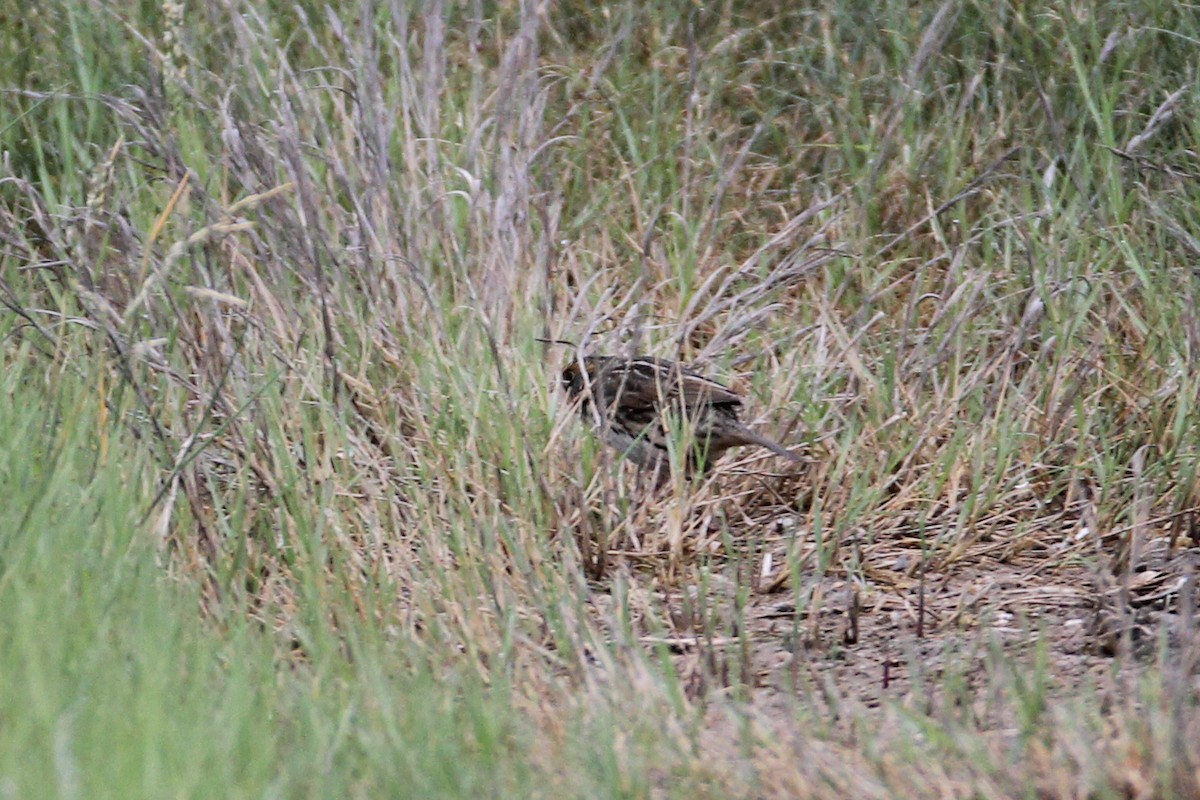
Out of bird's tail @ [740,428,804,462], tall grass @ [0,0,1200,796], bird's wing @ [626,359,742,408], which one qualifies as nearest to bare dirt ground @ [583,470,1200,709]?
tall grass @ [0,0,1200,796]

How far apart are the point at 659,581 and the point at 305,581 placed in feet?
3.70

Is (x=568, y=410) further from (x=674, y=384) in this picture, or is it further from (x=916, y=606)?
(x=916, y=606)

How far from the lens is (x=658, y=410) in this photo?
4.77 m

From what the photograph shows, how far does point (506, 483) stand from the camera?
4480mm

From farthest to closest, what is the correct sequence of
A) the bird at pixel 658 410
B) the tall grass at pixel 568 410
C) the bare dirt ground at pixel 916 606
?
the bird at pixel 658 410 → the bare dirt ground at pixel 916 606 → the tall grass at pixel 568 410

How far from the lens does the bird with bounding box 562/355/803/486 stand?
4672 millimetres

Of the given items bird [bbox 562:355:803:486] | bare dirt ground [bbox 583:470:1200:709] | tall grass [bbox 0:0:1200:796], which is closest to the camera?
tall grass [bbox 0:0:1200:796]

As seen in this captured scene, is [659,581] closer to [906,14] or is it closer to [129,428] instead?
[129,428]

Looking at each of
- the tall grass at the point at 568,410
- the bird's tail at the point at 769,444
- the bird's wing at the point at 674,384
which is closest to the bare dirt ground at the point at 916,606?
the tall grass at the point at 568,410

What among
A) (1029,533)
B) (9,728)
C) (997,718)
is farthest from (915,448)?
(9,728)

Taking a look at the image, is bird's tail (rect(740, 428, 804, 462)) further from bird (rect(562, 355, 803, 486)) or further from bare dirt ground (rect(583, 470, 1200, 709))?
bare dirt ground (rect(583, 470, 1200, 709))

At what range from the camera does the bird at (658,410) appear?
4672 mm

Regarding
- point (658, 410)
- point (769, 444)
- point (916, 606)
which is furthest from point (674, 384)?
point (916, 606)

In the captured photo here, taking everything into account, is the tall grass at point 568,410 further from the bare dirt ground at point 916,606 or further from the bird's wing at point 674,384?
the bird's wing at point 674,384
